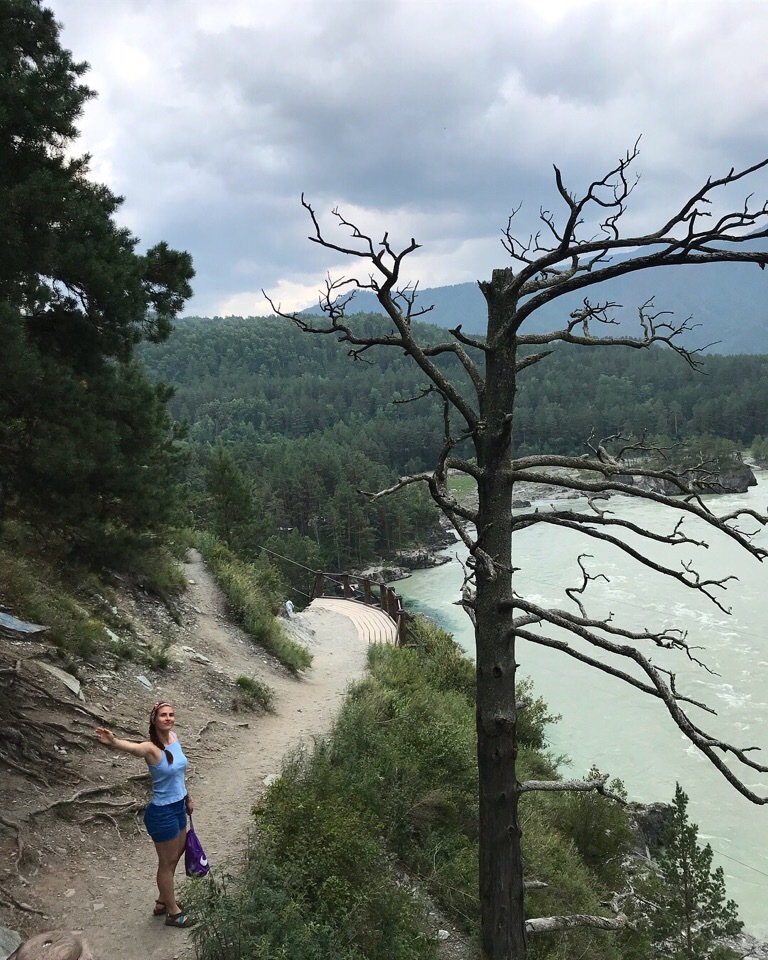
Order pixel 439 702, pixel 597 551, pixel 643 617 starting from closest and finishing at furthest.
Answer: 1. pixel 439 702
2. pixel 643 617
3. pixel 597 551

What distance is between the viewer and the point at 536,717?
15734mm

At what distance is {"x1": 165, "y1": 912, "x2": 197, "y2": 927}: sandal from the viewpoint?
5.29 m

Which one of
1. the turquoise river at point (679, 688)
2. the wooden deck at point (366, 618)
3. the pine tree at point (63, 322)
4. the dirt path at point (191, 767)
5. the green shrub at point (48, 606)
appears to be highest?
the pine tree at point (63, 322)

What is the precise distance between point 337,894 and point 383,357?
16623cm

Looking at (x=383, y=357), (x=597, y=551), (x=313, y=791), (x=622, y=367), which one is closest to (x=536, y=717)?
(x=313, y=791)

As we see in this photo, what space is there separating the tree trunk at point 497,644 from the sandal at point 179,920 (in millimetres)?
2317

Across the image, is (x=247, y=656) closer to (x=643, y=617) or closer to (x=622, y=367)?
(x=643, y=617)

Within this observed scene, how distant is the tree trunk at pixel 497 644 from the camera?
17.2 ft

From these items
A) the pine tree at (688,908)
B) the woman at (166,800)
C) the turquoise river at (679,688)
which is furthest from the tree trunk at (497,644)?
the pine tree at (688,908)

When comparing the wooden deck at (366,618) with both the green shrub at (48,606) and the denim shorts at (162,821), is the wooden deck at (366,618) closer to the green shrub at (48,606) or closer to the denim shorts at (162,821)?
Answer: the green shrub at (48,606)

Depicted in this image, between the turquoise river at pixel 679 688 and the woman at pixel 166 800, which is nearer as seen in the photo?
the woman at pixel 166 800

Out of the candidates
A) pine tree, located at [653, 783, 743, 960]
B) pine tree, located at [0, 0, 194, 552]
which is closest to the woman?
pine tree, located at [0, 0, 194, 552]

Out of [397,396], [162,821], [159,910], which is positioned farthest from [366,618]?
[397,396]

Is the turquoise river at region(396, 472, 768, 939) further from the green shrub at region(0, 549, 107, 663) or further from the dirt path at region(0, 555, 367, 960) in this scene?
the green shrub at region(0, 549, 107, 663)
